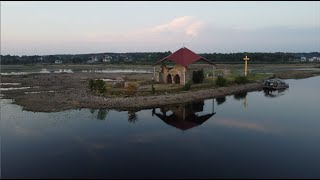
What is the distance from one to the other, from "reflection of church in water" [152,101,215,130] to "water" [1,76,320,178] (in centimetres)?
6

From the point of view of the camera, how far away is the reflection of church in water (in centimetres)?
1962

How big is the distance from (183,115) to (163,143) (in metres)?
7.40

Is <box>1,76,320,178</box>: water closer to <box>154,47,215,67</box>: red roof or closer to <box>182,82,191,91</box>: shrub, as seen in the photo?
<box>182,82,191,91</box>: shrub

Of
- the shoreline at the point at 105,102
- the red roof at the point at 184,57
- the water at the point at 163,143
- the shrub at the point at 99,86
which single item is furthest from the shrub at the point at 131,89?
the red roof at the point at 184,57

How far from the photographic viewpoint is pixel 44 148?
14477mm

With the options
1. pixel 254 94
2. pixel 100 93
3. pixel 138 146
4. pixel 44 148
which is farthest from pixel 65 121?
pixel 254 94

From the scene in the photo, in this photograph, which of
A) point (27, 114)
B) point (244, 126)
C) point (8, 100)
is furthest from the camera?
point (8, 100)

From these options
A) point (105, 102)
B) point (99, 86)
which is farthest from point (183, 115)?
point (99, 86)

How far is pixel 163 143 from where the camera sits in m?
15.1

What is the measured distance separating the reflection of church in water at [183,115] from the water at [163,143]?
0.06 meters

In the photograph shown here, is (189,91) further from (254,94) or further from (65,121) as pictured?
(65,121)

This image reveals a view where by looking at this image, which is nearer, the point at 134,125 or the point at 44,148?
the point at 44,148

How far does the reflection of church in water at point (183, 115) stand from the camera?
19.6 meters

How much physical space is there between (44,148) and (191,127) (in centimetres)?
804
